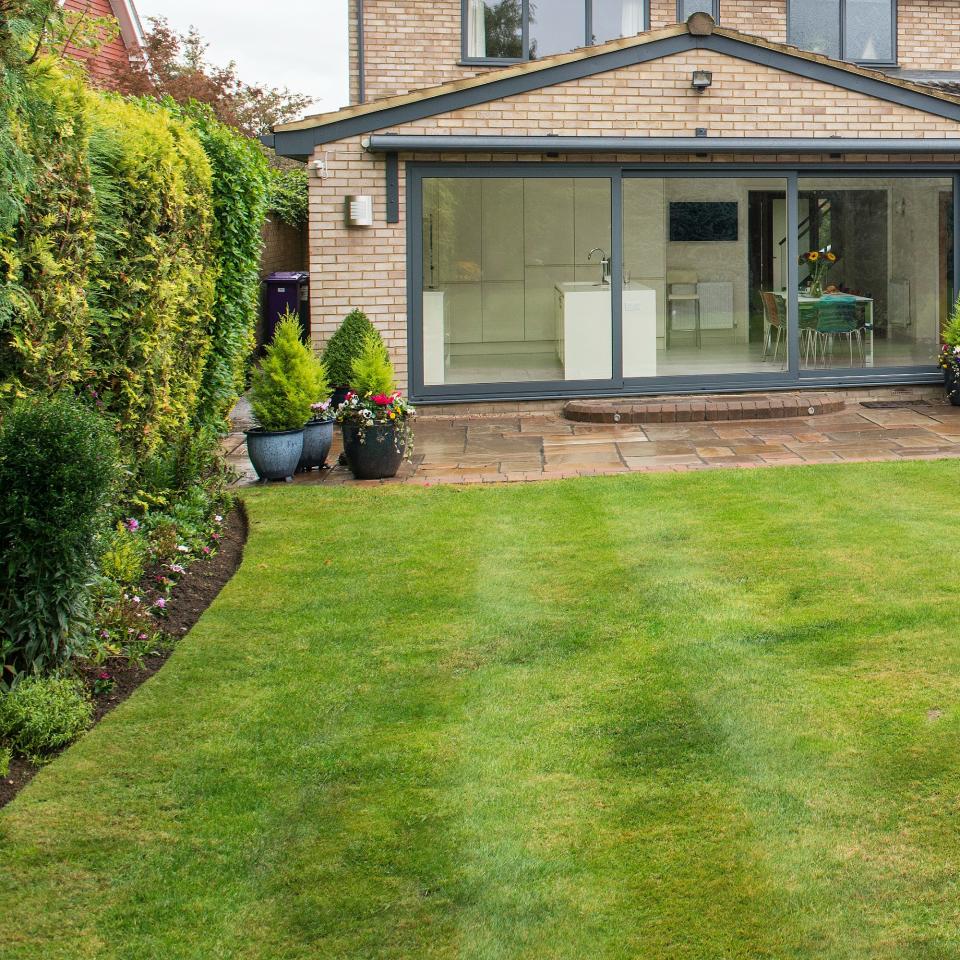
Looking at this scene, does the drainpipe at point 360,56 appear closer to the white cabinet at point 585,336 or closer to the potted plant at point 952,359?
the white cabinet at point 585,336

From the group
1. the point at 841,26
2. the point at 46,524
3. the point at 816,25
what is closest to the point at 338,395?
the point at 46,524

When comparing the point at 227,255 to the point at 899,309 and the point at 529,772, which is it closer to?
the point at 529,772

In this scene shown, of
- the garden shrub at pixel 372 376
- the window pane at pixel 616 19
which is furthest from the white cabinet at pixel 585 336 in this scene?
the window pane at pixel 616 19

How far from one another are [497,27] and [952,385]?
26.3 feet

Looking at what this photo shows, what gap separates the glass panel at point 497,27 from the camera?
1808 centimetres

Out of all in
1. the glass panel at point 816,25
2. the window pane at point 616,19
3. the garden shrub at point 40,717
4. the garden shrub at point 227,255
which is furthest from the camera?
the glass panel at point 816,25

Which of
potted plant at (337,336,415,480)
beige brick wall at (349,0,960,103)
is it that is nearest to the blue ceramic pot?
potted plant at (337,336,415,480)

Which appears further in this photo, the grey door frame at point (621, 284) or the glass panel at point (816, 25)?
the glass panel at point (816, 25)

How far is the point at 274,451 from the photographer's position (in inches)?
420

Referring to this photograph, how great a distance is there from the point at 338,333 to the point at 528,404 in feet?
8.18

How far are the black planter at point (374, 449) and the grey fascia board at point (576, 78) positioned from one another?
4.65 m

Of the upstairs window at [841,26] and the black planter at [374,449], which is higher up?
the upstairs window at [841,26]

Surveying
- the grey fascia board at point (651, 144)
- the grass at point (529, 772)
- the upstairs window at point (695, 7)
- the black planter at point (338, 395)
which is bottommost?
the grass at point (529, 772)

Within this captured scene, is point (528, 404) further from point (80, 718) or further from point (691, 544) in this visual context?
point (80, 718)
